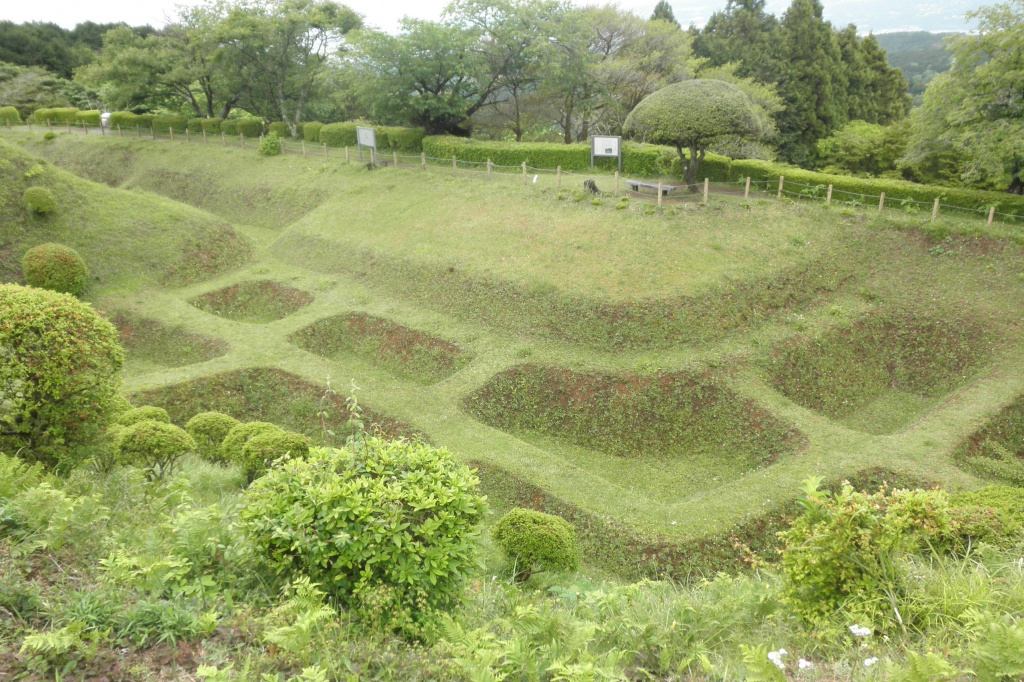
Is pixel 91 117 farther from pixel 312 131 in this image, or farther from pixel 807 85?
pixel 807 85

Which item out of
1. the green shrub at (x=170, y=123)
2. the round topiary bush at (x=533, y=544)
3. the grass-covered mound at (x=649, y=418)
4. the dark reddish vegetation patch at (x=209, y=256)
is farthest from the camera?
the green shrub at (x=170, y=123)

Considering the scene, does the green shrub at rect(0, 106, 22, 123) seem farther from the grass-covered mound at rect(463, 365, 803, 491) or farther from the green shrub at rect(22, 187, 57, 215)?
the grass-covered mound at rect(463, 365, 803, 491)

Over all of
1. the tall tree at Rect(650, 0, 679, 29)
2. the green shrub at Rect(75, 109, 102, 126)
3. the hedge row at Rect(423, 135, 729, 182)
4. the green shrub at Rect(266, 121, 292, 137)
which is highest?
the tall tree at Rect(650, 0, 679, 29)

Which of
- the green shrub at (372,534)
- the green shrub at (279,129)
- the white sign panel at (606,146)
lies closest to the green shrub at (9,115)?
the green shrub at (279,129)

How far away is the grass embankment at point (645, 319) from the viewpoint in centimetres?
1336

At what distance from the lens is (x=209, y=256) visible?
962 inches

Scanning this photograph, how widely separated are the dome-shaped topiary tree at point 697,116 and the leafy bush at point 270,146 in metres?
21.2

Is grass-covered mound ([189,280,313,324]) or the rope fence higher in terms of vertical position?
the rope fence

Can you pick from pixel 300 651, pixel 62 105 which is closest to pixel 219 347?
pixel 300 651

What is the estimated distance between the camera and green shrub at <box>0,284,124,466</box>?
8977mm

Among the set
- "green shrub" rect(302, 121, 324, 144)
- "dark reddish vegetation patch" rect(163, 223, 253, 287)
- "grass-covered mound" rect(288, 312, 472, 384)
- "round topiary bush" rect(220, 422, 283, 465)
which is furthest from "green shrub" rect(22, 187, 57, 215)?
"green shrub" rect(302, 121, 324, 144)

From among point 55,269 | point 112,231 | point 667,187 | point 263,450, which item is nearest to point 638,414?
point 263,450

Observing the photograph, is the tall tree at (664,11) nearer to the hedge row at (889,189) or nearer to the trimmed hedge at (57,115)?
the hedge row at (889,189)

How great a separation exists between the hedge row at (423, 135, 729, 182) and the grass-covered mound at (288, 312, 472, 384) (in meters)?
12.8
